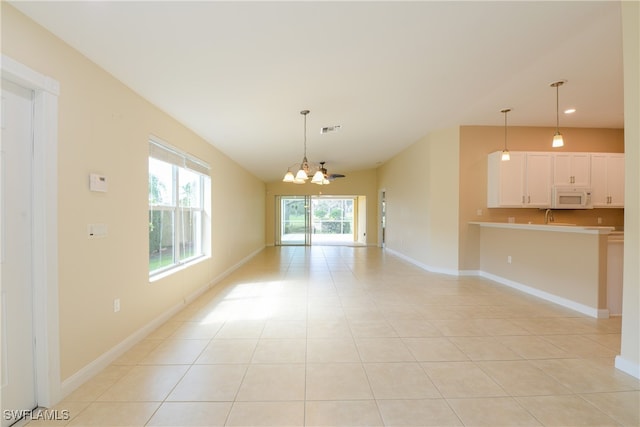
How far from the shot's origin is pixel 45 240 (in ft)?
6.26

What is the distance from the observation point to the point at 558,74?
340 cm

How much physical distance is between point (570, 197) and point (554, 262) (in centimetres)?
194

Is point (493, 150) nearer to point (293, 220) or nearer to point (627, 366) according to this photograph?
point (627, 366)

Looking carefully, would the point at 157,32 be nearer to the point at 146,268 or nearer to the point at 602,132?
the point at 146,268

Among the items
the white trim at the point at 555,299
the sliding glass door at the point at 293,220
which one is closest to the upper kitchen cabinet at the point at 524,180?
the white trim at the point at 555,299

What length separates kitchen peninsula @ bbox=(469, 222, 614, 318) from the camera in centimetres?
352

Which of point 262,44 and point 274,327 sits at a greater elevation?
point 262,44

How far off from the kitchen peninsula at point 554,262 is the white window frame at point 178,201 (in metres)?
5.09

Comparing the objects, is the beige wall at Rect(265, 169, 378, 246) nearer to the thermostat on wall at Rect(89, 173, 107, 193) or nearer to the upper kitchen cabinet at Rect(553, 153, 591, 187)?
the upper kitchen cabinet at Rect(553, 153, 591, 187)

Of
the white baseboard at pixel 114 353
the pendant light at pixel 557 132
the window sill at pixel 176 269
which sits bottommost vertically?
the white baseboard at pixel 114 353

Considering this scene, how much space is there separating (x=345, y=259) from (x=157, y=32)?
673 centimetres

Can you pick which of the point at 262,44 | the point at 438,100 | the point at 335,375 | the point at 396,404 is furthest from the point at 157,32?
the point at 438,100

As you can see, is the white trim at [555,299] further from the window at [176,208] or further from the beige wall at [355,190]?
the beige wall at [355,190]

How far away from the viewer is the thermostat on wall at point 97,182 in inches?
90.0
